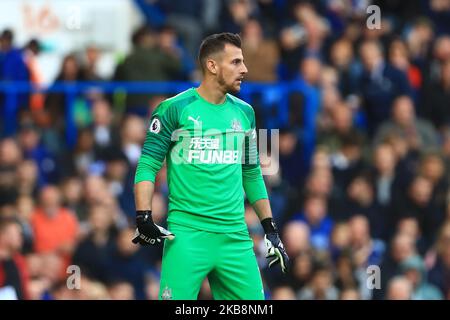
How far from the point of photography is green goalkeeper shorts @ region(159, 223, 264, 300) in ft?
32.7

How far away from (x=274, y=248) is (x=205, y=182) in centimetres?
70

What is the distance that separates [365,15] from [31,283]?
734cm

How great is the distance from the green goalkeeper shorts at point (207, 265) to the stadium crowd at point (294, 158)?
13.2 ft

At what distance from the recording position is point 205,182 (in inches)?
396

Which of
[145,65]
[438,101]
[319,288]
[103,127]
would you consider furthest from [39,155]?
[438,101]

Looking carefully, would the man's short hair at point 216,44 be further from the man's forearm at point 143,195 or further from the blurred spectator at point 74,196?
the blurred spectator at point 74,196

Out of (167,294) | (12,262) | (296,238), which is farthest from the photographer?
(296,238)

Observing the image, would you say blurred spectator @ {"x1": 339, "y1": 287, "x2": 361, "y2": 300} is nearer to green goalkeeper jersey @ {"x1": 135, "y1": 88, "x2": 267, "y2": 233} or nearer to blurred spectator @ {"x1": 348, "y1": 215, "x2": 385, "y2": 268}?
blurred spectator @ {"x1": 348, "y1": 215, "x2": 385, "y2": 268}

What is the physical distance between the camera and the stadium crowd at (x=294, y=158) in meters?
15.3

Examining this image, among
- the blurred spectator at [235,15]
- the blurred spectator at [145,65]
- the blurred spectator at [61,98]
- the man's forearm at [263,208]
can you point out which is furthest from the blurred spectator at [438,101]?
the man's forearm at [263,208]

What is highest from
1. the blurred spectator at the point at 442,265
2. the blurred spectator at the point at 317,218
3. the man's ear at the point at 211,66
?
the man's ear at the point at 211,66

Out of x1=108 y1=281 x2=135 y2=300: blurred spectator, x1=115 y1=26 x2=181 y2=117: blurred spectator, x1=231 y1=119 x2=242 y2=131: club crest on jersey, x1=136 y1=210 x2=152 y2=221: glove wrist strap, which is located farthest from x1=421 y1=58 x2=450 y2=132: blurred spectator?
x1=136 y1=210 x2=152 y2=221: glove wrist strap

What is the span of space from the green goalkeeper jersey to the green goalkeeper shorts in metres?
0.08

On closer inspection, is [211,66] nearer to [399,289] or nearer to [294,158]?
[399,289]
